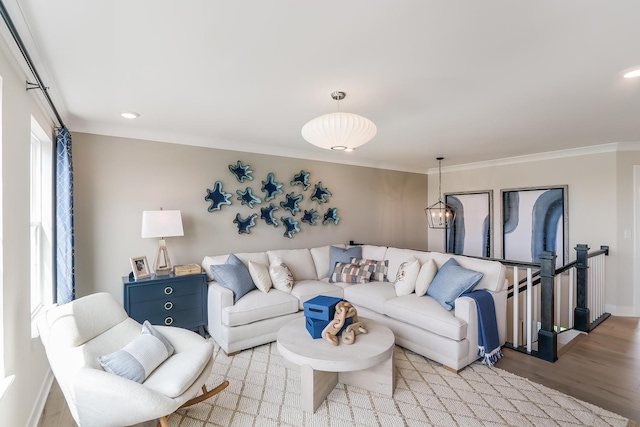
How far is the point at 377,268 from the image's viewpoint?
3.93 metres

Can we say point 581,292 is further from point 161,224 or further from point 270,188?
point 161,224

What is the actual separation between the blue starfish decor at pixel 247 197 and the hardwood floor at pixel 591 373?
2.50 meters

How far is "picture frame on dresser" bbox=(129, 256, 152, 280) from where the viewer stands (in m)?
3.09

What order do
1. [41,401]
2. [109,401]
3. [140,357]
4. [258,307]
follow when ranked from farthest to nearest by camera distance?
1. [258,307]
2. [41,401]
3. [140,357]
4. [109,401]

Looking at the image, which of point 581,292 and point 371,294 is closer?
point 371,294

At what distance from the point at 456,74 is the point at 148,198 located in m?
3.31

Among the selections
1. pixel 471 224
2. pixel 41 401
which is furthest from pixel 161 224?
pixel 471 224

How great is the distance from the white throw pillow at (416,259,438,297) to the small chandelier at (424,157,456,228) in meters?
2.69

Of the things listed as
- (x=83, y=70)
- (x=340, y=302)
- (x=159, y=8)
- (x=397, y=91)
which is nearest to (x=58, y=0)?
(x=159, y=8)

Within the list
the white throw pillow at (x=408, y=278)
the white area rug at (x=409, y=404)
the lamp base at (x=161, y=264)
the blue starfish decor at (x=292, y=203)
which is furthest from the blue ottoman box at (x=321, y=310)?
the blue starfish decor at (x=292, y=203)

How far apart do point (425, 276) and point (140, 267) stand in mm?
3017

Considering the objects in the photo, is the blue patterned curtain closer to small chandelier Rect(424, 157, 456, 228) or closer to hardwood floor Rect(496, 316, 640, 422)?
hardwood floor Rect(496, 316, 640, 422)

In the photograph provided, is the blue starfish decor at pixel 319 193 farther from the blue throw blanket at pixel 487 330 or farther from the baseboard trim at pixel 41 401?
the baseboard trim at pixel 41 401

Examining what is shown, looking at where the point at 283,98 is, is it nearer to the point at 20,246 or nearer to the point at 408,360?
the point at 20,246
